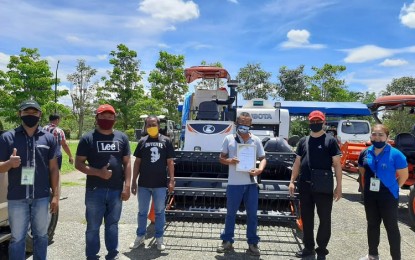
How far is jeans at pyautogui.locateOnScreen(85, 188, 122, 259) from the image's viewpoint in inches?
158

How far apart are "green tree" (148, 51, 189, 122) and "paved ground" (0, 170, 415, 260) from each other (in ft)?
91.5

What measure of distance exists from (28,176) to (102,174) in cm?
74

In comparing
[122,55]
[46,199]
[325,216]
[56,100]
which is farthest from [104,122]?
[122,55]

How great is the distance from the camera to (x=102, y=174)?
154 inches

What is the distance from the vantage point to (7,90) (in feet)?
95.1

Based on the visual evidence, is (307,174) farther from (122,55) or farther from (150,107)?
(122,55)

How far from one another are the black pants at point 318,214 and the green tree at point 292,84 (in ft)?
112

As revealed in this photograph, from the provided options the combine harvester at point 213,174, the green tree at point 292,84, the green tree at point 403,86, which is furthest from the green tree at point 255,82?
the combine harvester at point 213,174

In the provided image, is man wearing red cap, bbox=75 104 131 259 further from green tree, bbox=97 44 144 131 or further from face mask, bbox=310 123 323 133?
green tree, bbox=97 44 144 131

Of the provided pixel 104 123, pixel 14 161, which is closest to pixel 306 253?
pixel 104 123

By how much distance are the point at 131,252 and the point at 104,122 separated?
186 cm

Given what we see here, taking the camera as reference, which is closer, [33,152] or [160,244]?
[33,152]

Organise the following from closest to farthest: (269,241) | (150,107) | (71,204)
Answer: (269,241)
(71,204)
(150,107)

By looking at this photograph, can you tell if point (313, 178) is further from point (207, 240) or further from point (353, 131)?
point (353, 131)
